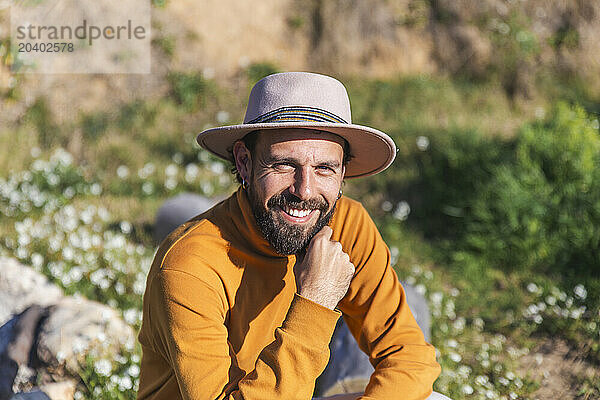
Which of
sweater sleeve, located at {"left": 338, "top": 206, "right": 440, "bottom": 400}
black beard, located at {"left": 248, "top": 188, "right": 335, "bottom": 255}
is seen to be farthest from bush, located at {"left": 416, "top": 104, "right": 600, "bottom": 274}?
black beard, located at {"left": 248, "top": 188, "right": 335, "bottom": 255}

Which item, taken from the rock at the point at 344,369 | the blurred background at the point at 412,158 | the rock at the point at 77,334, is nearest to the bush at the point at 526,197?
the blurred background at the point at 412,158

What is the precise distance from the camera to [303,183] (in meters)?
2.46

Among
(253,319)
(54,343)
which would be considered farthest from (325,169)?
(54,343)

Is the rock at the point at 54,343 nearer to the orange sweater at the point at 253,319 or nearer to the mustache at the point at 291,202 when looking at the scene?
the orange sweater at the point at 253,319

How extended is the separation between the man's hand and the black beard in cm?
10

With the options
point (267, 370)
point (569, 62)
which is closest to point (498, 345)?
point (267, 370)

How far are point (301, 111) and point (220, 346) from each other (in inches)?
36.4

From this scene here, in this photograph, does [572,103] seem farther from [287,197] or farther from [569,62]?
[287,197]

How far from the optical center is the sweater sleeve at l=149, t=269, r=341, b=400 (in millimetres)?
2197

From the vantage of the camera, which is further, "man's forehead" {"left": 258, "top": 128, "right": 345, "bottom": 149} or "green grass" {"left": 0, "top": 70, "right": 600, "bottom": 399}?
"green grass" {"left": 0, "top": 70, "right": 600, "bottom": 399}

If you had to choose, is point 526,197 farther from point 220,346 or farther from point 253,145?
point 220,346

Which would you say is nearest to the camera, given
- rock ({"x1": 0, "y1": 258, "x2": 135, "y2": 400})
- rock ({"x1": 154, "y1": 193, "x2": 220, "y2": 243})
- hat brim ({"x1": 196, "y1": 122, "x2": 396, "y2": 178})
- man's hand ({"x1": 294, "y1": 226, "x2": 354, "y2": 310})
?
man's hand ({"x1": 294, "y1": 226, "x2": 354, "y2": 310})

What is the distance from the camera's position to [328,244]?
7.99 feet

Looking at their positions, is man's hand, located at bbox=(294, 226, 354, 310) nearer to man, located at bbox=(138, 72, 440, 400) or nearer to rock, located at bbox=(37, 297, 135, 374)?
man, located at bbox=(138, 72, 440, 400)
